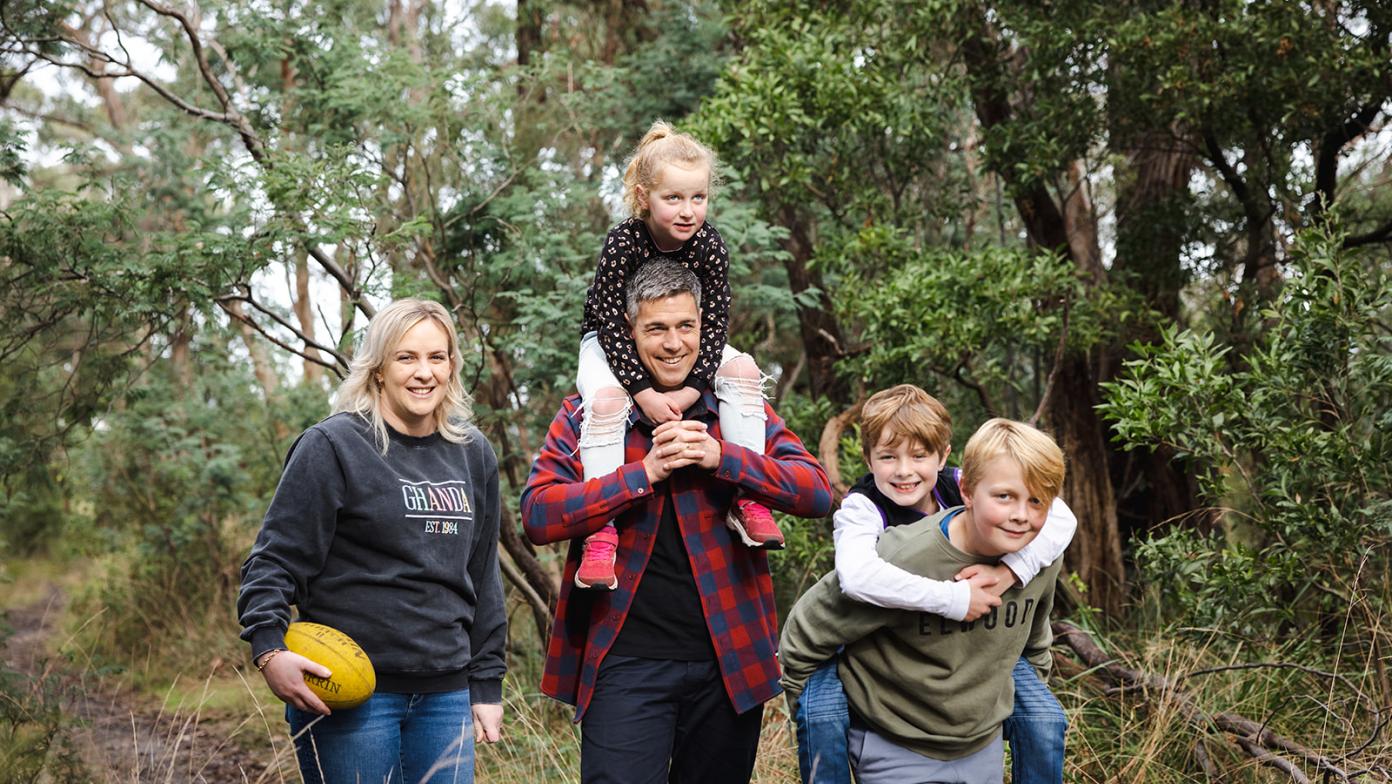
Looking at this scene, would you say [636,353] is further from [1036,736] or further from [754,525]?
[1036,736]

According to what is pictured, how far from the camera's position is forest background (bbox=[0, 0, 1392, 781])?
478 cm

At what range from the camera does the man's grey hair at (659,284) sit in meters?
2.90

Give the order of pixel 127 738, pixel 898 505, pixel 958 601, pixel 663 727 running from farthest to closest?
1. pixel 127 738
2. pixel 898 505
3. pixel 663 727
4. pixel 958 601

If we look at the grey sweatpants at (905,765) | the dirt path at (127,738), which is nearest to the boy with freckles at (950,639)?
the grey sweatpants at (905,765)

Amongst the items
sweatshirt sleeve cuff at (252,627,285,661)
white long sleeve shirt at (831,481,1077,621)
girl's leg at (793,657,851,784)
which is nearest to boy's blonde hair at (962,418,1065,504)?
white long sleeve shirt at (831,481,1077,621)

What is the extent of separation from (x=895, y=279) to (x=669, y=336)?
3.90 m

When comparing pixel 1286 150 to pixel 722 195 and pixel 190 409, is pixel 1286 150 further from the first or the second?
pixel 190 409

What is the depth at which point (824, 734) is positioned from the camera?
282 cm

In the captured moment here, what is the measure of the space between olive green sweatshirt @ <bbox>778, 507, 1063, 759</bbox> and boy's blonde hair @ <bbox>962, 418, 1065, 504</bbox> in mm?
187

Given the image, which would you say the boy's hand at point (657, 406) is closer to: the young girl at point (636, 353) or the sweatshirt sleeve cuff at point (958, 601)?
the young girl at point (636, 353)

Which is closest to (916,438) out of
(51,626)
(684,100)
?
(684,100)

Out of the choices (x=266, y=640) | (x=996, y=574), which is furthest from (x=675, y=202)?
(x=266, y=640)

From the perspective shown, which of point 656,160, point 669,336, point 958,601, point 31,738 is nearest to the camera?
point 958,601

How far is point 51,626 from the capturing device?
12102 mm
